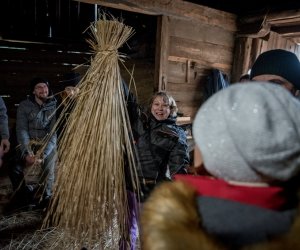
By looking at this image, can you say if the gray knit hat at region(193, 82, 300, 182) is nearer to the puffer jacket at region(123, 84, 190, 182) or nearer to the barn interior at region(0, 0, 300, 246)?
the puffer jacket at region(123, 84, 190, 182)

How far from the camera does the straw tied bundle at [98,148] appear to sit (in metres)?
1.54

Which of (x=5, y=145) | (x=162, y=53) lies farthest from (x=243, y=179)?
(x=5, y=145)

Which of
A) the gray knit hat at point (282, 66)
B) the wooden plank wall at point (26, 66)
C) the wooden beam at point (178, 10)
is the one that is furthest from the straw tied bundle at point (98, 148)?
the wooden plank wall at point (26, 66)

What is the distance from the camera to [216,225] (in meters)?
0.71

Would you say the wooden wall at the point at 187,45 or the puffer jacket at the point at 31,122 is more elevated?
the wooden wall at the point at 187,45

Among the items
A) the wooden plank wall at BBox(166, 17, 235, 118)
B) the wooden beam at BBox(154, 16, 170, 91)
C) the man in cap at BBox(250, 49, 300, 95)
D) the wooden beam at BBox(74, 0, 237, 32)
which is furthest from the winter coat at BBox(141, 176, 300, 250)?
the wooden plank wall at BBox(166, 17, 235, 118)

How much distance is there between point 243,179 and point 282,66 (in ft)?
3.99

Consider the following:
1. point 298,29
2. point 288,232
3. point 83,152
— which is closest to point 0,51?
point 83,152

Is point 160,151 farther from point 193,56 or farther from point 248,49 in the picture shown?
point 248,49

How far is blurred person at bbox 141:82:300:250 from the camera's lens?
67 cm

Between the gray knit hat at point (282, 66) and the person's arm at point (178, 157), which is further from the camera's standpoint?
the person's arm at point (178, 157)

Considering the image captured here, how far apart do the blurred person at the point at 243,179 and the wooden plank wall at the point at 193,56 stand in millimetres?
3030

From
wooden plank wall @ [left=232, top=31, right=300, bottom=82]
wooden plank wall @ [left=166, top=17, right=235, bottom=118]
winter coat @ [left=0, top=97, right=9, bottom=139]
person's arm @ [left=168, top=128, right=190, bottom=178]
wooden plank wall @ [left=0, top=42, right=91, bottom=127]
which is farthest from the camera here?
wooden plank wall @ [left=0, top=42, right=91, bottom=127]

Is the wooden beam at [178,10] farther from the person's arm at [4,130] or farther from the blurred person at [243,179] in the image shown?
the blurred person at [243,179]
